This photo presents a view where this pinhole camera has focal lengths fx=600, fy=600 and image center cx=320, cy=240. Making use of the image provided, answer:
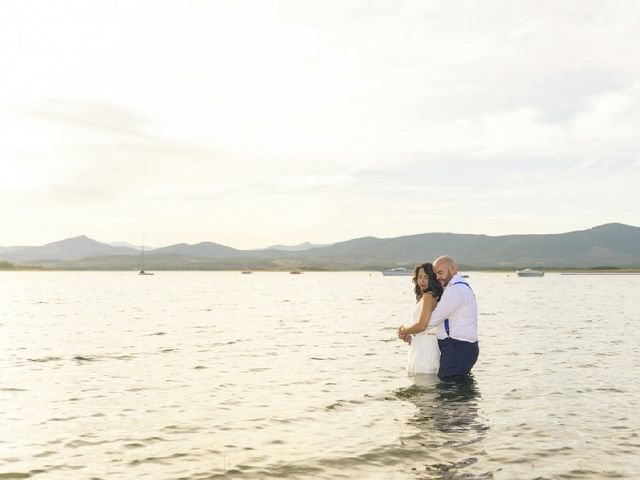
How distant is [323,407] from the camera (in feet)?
50.3

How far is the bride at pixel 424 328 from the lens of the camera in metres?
15.7

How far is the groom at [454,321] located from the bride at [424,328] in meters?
0.17

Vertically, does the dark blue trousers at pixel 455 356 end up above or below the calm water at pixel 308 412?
above

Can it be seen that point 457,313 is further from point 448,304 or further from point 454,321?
point 448,304

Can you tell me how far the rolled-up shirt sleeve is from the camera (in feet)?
50.8

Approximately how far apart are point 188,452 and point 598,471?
7390 millimetres

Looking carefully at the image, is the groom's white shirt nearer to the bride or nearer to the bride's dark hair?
the bride

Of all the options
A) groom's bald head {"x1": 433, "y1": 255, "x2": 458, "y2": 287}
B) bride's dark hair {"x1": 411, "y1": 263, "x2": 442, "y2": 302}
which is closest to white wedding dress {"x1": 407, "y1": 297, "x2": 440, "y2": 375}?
bride's dark hair {"x1": 411, "y1": 263, "x2": 442, "y2": 302}

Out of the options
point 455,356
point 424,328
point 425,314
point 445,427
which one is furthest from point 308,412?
point 455,356

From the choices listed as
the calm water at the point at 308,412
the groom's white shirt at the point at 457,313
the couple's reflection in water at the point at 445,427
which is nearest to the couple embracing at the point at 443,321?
the groom's white shirt at the point at 457,313

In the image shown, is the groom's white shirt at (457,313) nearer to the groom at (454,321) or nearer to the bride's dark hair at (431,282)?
the groom at (454,321)

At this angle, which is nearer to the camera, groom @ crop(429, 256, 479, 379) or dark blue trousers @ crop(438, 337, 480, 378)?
groom @ crop(429, 256, 479, 379)

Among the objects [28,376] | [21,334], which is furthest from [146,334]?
[28,376]

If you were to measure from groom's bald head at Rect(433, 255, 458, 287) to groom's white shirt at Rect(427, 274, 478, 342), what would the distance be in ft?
0.56
